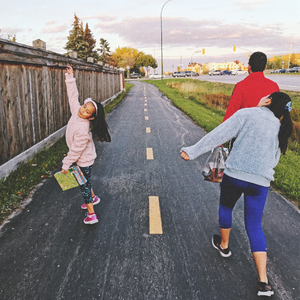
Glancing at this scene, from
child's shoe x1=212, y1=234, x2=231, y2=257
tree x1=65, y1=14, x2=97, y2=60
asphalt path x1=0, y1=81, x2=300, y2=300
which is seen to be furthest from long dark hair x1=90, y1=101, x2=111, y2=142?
tree x1=65, y1=14, x2=97, y2=60

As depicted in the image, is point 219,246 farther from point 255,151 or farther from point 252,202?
point 255,151

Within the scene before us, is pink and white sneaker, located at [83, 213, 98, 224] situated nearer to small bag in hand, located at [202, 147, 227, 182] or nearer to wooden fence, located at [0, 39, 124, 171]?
small bag in hand, located at [202, 147, 227, 182]

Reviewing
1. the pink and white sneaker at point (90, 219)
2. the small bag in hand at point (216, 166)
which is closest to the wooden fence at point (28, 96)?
the pink and white sneaker at point (90, 219)

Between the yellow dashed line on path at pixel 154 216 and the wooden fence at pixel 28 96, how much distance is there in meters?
2.90

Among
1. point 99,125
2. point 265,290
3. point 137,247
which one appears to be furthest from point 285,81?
point 265,290

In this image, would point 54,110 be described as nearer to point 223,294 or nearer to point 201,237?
point 201,237

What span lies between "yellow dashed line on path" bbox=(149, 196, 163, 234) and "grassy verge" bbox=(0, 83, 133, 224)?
2045mm

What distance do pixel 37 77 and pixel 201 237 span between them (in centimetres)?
537

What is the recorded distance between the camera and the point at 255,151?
252 cm

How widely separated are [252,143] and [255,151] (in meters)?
0.08

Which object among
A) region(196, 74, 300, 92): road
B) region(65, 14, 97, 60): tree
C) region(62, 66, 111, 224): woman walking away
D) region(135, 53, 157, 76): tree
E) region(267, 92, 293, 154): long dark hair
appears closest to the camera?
region(267, 92, 293, 154): long dark hair

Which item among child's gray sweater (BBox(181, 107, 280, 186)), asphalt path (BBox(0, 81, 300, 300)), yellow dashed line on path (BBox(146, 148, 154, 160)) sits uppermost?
child's gray sweater (BBox(181, 107, 280, 186))

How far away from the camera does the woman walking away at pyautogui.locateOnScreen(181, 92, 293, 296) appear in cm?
246

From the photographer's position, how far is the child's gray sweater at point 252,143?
247 cm
